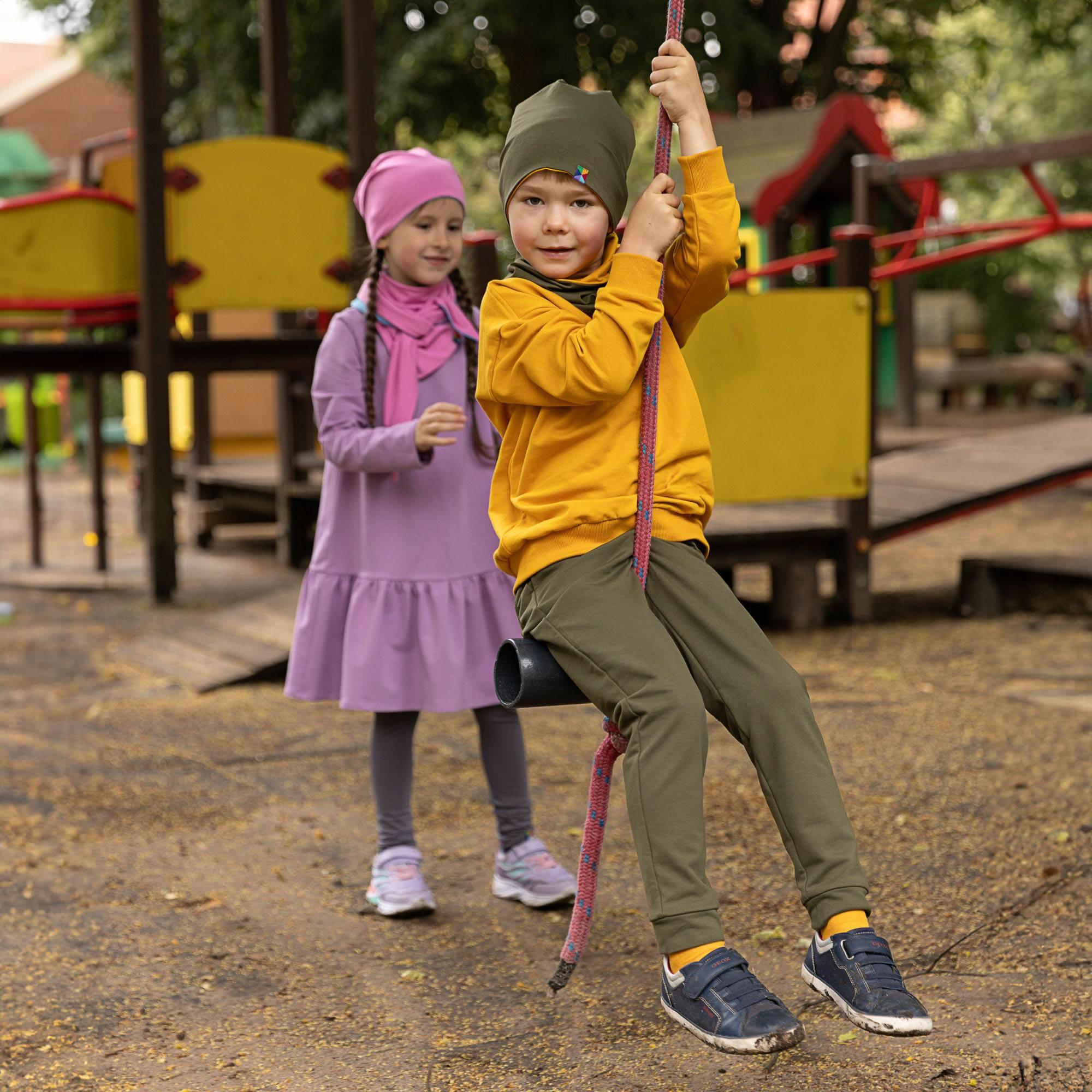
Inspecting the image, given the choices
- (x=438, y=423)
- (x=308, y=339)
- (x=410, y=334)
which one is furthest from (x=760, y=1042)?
(x=308, y=339)

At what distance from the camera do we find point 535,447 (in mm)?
2508

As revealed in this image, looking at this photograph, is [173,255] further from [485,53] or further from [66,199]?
[485,53]

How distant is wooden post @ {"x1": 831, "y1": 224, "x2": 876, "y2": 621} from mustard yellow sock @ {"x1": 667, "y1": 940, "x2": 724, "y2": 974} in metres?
4.58

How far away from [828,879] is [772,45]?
13077 mm

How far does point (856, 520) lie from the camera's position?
6.73 meters

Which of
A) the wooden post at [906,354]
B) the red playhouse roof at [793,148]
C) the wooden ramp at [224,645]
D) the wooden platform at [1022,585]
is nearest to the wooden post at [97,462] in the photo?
the wooden ramp at [224,645]

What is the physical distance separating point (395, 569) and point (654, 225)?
1.17 meters

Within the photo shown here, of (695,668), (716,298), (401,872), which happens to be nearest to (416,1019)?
(401,872)

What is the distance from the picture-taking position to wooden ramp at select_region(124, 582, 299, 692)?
19.6ft

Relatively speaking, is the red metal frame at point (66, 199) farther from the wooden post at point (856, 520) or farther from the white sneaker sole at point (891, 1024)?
the white sneaker sole at point (891, 1024)

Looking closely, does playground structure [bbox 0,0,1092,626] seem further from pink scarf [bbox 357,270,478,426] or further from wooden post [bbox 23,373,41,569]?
pink scarf [bbox 357,270,478,426]

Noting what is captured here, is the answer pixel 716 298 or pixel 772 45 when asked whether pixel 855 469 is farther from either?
pixel 772 45

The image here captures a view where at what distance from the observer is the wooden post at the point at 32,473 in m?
9.09

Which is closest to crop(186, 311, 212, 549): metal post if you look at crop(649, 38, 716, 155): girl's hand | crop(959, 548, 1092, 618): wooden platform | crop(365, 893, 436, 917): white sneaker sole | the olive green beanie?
crop(959, 548, 1092, 618): wooden platform
